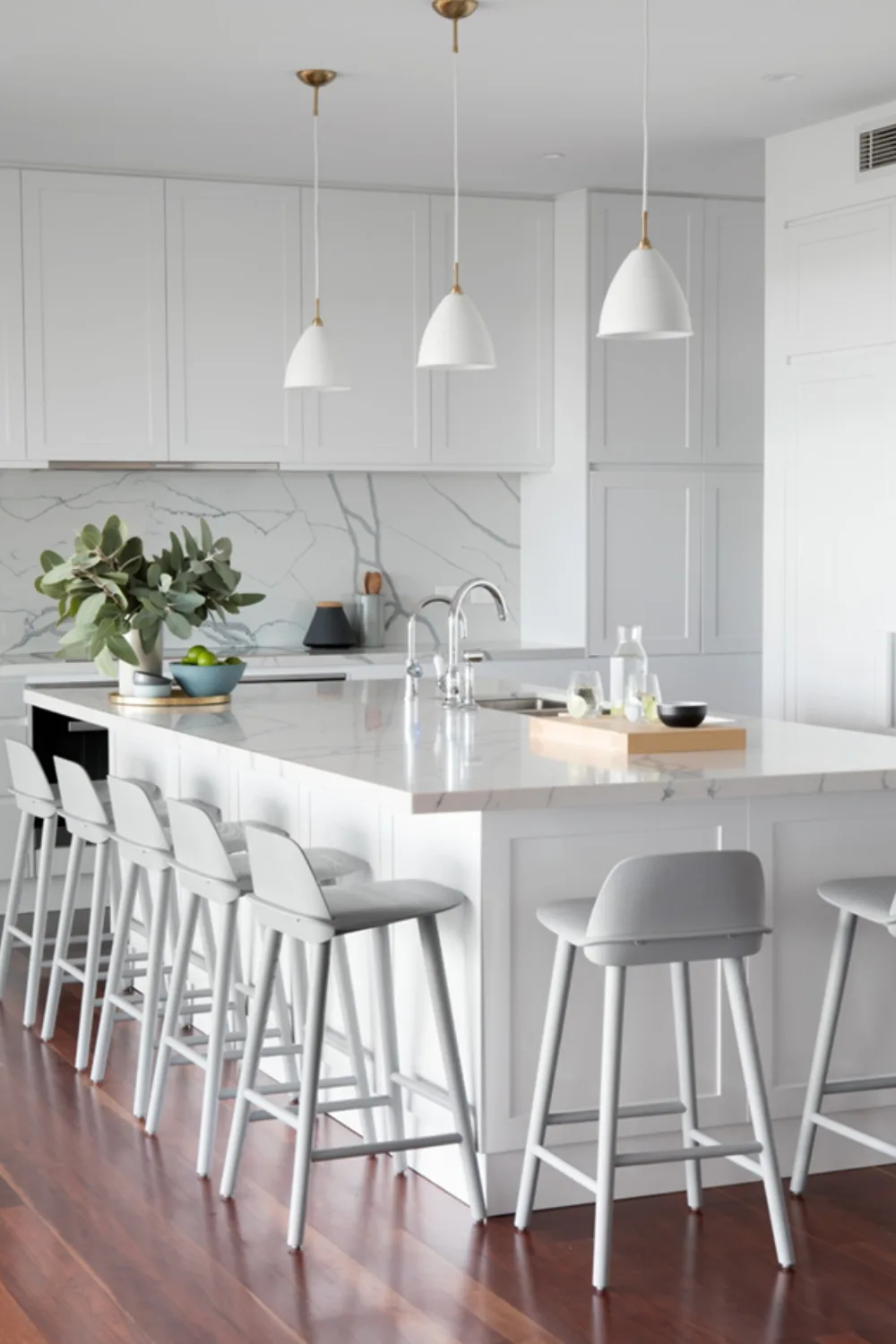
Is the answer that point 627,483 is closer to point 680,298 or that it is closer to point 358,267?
point 358,267

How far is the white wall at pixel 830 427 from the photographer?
5316mm

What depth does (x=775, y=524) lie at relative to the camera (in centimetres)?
580

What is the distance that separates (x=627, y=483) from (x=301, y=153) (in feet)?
5.69

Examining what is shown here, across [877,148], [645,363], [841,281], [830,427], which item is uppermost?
[877,148]

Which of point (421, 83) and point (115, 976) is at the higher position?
point (421, 83)

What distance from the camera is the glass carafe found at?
3.86 m

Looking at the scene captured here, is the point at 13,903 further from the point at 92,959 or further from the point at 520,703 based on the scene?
the point at 520,703

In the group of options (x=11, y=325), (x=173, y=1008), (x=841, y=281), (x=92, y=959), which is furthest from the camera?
(x=11, y=325)

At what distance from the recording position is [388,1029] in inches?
140

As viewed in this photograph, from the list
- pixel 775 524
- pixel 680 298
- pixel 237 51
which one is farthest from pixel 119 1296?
pixel 775 524

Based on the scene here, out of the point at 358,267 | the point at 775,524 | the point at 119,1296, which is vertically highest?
the point at 358,267

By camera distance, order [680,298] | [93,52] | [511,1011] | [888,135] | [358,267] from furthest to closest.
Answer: [358,267]
[888,135]
[93,52]
[680,298]
[511,1011]

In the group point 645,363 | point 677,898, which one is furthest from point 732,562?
point 677,898

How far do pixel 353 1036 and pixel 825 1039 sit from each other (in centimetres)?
98
